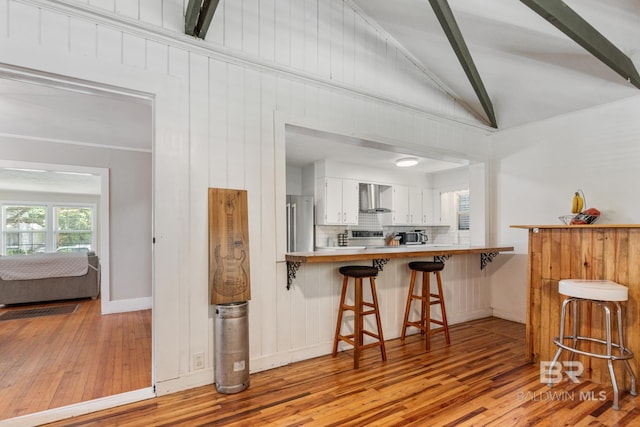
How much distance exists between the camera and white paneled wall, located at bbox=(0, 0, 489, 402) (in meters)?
2.26

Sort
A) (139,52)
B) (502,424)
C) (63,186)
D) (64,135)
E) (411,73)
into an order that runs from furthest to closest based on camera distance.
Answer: (63,186) < (64,135) < (411,73) < (139,52) < (502,424)

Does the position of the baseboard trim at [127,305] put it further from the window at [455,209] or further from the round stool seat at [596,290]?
the window at [455,209]

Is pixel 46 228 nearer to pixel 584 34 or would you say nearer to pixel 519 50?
pixel 519 50

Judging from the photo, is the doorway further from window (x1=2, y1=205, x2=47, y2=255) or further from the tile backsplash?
window (x1=2, y1=205, x2=47, y2=255)

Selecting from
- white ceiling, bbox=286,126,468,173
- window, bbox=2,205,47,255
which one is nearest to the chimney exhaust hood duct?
white ceiling, bbox=286,126,468,173

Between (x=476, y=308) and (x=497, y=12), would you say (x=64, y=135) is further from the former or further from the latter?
(x=476, y=308)

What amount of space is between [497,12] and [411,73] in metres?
1.11

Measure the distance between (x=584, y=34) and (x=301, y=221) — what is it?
453cm

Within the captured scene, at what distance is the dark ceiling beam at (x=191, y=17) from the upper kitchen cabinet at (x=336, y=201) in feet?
12.6

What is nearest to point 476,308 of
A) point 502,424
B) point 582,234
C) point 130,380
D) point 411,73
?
point 582,234

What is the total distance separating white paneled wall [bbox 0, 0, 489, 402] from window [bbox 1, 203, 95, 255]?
994 centimetres

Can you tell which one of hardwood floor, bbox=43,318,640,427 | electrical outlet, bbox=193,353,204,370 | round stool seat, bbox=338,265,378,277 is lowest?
hardwood floor, bbox=43,318,640,427

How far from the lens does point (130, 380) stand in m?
2.64

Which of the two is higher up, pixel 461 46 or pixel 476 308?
pixel 461 46
